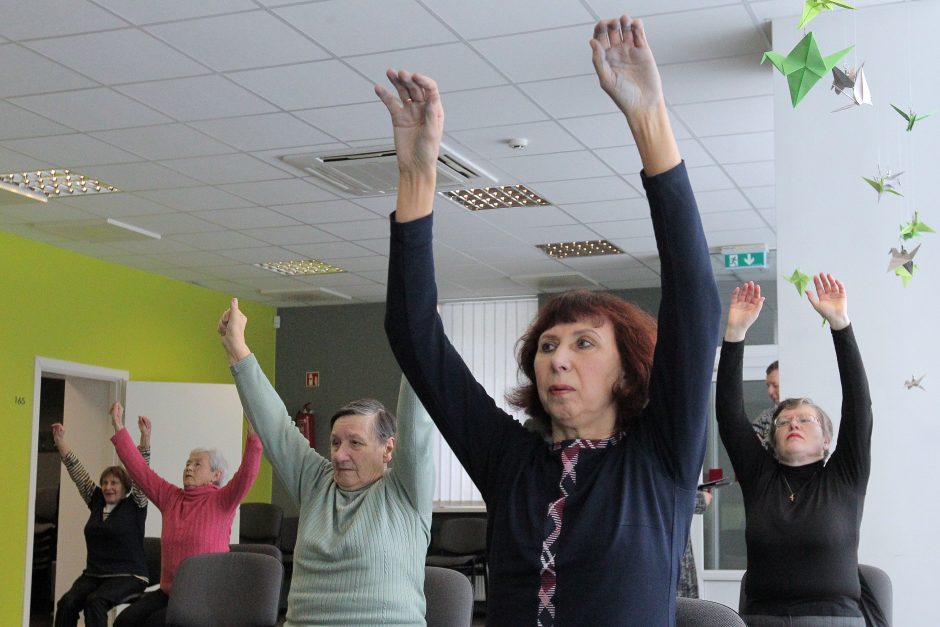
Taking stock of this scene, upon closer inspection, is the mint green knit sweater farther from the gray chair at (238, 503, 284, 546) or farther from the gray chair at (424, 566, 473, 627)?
the gray chair at (238, 503, 284, 546)

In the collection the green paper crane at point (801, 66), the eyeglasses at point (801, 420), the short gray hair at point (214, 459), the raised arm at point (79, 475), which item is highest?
the green paper crane at point (801, 66)

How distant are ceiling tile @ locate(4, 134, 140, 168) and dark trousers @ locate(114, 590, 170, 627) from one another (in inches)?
96.7

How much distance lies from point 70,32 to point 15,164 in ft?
7.31

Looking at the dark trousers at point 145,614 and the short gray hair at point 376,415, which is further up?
the short gray hair at point 376,415

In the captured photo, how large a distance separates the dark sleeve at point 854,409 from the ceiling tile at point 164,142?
391 cm

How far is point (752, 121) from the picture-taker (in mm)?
5773

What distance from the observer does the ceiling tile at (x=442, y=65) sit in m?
4.88

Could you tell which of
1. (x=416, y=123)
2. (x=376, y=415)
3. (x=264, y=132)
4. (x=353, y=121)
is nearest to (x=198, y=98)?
(x=264, y=132)

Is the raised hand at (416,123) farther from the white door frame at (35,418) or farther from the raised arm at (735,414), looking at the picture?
the white door frame at (35,418)

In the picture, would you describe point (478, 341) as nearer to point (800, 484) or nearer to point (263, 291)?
point (263, 291)

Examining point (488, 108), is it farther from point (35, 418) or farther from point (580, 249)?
point (35, 418)

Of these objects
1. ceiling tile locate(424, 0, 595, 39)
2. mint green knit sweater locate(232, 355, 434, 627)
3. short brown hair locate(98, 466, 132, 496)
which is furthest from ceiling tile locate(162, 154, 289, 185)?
mint green knit sweater locate(232, 355, 434, 627)

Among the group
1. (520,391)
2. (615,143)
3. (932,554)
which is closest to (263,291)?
(615,143)

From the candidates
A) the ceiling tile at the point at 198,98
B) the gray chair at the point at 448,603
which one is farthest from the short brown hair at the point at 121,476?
the gray chair at the point at 448,603
